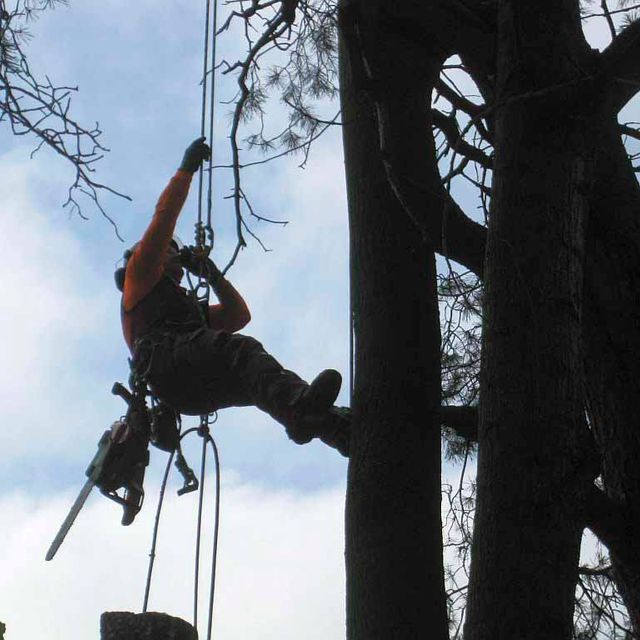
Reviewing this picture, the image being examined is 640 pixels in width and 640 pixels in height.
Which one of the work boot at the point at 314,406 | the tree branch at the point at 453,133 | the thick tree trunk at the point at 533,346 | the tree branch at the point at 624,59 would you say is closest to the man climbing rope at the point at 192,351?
the work boot at the point at 314,406

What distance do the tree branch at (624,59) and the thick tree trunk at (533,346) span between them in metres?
0.07

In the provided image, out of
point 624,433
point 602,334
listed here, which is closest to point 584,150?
point 602,334

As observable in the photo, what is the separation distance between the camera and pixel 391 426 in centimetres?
221

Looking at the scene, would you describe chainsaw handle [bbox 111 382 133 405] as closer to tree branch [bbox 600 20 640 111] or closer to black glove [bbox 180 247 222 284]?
black glove [bbox 180 247 222 284]

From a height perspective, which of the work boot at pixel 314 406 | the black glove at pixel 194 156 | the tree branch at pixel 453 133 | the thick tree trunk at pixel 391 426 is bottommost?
the thick tree trunk at pixel 391 426

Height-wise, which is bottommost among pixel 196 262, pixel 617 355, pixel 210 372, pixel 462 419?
pixel 462 419

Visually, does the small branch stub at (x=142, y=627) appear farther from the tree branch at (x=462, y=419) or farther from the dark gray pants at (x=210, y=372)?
the dark gray pants at (x=210, y=372)

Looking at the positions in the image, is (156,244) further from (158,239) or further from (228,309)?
(228,309)

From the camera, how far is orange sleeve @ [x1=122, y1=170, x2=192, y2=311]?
363 cm

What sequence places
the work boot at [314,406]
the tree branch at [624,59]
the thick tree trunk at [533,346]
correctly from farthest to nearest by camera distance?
the work boot at [314,406]
the tree branch at [624,59]
the thick tree trunk at [533,346]

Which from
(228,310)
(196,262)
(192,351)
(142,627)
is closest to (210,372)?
(192,351)

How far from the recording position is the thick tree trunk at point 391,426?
2008 millimetres

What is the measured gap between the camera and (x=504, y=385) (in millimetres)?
2033

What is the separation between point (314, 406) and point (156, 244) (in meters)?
0.97
